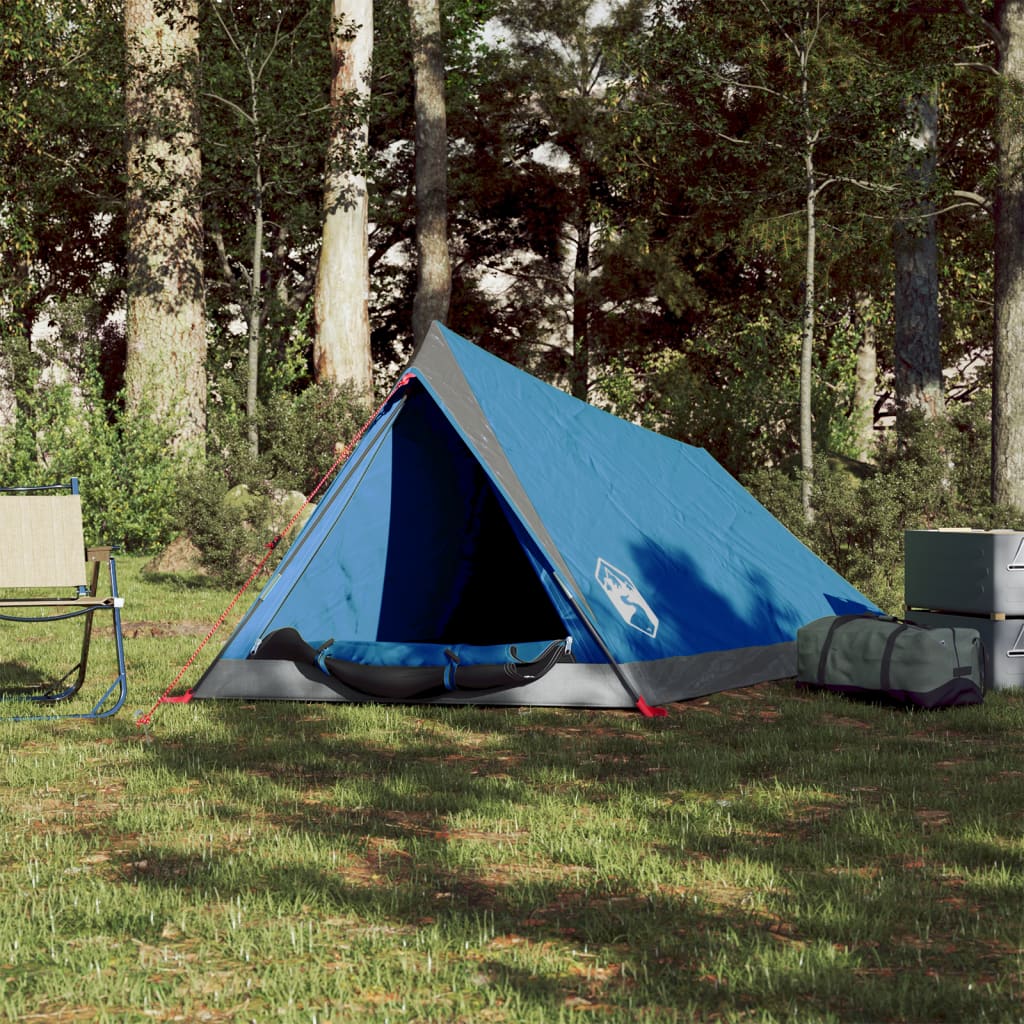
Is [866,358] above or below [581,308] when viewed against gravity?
below

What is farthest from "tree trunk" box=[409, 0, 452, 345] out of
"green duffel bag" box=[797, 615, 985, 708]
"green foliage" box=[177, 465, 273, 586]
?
"green duffel bag" box=[797, 615, 985, 708]

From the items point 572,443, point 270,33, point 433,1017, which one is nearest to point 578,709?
point 572,443

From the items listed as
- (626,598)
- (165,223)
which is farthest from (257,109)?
(626,598)

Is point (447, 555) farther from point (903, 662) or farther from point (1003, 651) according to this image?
point (1003, 651)

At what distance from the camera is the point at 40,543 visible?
7348 mm

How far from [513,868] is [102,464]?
14.5 metres

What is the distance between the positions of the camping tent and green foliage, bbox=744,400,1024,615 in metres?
2.52

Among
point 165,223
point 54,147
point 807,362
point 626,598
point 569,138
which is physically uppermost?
point 569,138

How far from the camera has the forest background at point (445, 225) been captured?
14.0 meters

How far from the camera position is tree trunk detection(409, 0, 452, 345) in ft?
65.7

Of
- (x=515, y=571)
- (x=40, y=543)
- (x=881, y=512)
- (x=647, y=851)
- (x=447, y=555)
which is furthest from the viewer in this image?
(x=881, y=512)

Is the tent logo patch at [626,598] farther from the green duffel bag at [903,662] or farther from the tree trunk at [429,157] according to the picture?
the tree trunk at [429,157]

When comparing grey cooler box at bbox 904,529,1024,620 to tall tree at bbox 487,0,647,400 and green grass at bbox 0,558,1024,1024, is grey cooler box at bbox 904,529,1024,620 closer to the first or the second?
green grass at bbox 0,558,1024,1024

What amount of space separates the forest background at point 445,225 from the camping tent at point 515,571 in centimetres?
380
